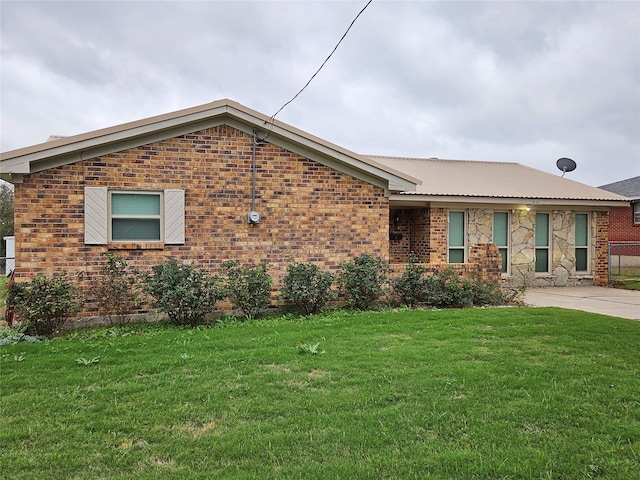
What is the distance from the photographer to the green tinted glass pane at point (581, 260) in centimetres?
1388

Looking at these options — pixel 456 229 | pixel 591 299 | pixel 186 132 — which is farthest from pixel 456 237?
pixel 186 132

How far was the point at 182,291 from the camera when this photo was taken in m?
7.30

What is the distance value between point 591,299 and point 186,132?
967 cm

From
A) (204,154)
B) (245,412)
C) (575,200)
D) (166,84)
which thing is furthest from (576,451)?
(166,84)

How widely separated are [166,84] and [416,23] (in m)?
11.7

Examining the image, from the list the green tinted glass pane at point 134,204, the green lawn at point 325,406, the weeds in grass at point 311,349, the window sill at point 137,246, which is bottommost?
the green lawn at point 325,406

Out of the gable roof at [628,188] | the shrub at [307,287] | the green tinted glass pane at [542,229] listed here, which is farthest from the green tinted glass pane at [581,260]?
the gable roof at [628,188]

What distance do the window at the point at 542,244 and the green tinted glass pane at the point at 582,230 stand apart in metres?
1.10

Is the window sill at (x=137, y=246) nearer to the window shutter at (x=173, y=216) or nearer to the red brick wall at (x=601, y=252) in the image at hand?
the window shutter at (x=173, y=216)

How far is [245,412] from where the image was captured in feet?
12.5

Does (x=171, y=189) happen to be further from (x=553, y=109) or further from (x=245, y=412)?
(x=553, y=109)

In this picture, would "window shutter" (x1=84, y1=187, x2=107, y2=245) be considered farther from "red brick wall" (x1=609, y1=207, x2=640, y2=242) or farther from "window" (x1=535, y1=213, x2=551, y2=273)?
"red brick wall" (x1=609, y1=207, x2=640, y2=242)

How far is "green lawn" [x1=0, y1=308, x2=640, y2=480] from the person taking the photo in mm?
2979

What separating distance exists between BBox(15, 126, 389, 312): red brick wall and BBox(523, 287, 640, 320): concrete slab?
3985mm
